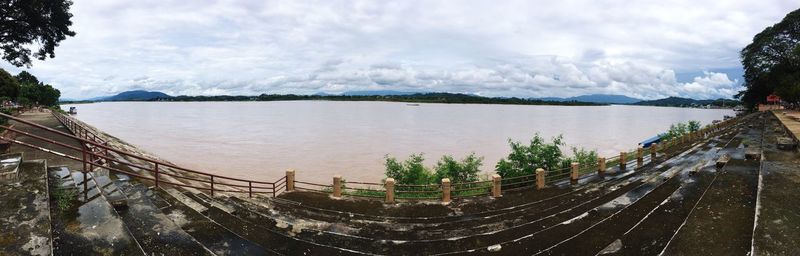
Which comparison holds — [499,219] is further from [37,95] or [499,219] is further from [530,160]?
[37,95]

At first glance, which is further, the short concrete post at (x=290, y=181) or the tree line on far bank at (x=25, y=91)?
the tree line on far bank at (x=25, y=91)

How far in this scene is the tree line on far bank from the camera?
1706 inches

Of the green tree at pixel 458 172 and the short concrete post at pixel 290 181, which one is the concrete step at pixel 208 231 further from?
the green tree at pixel 458 172

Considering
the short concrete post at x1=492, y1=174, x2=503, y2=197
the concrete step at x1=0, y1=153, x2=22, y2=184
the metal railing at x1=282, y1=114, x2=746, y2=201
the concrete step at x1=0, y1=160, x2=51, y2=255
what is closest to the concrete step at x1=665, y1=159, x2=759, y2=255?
the metal railing at x1=282, y1=114, x2=746, y2=201

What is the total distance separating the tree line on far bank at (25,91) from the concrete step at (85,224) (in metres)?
48.2

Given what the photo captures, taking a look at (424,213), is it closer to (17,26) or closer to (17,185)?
(17,185)

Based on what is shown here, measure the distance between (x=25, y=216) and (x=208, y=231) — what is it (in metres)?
3.35

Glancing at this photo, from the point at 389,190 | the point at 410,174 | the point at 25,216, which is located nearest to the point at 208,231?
the point at 25,216

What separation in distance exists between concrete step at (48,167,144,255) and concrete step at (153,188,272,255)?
163cm

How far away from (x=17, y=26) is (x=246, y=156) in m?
18.2

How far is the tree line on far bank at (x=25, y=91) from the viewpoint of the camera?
43.3m

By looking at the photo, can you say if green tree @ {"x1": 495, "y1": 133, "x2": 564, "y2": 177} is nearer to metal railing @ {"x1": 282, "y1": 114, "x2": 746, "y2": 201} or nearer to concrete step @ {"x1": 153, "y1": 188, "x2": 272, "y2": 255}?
metal railing @ {"x1": 282, "y1": 114, "x2": 746, "y2": 201}

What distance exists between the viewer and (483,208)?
13.9 meters

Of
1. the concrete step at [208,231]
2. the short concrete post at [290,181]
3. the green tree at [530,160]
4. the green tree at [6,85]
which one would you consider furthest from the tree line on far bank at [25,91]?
the green tree at [530,160]
